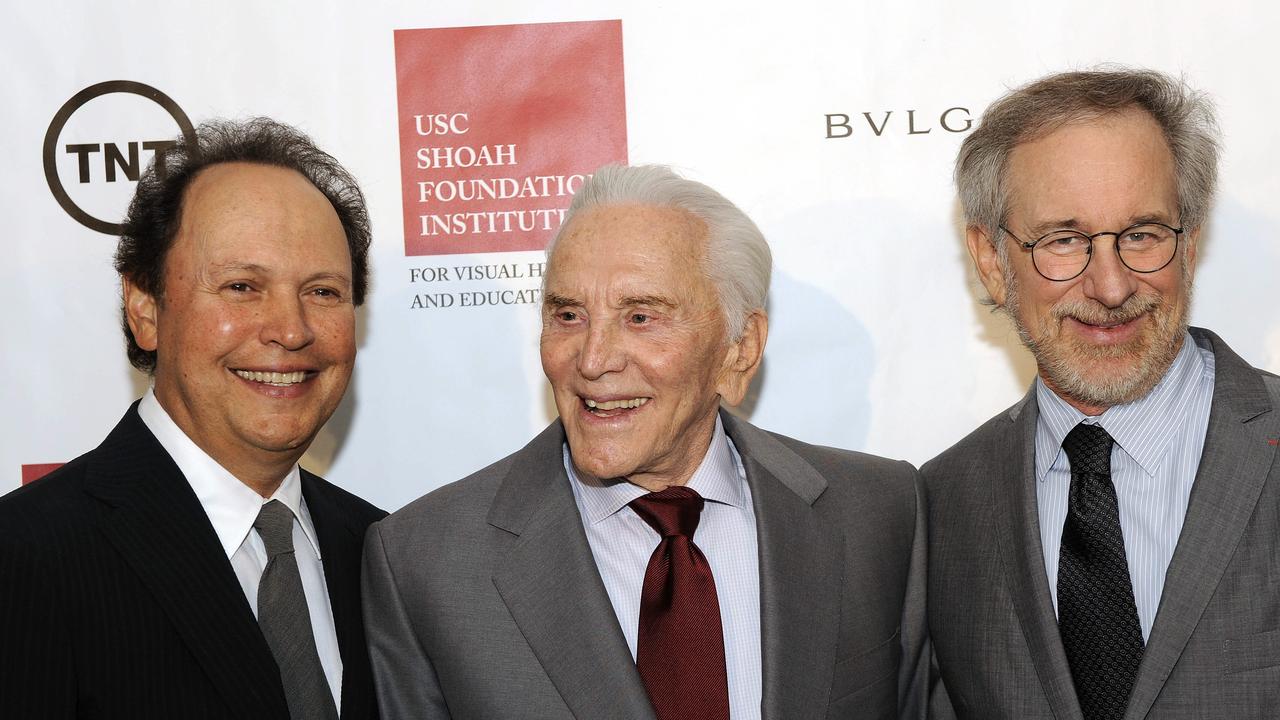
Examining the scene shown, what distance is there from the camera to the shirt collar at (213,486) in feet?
6.89

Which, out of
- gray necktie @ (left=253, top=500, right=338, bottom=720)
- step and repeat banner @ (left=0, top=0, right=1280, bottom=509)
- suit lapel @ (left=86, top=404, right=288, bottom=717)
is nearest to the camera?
suit lapel @ (left=86, top=404, right=288, bottom=717)

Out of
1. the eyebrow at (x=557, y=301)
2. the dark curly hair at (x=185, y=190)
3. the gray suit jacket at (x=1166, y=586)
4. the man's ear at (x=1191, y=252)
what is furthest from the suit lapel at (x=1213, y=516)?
the dark curly hair at (x=185, y=190)

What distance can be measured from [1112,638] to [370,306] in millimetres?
1954

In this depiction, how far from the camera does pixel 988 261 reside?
238cm

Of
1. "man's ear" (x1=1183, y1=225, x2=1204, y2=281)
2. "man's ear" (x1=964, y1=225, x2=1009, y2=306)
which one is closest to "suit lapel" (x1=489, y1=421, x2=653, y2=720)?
"man's ear" (x1=964, y1=225, x2=1009, y2=306)

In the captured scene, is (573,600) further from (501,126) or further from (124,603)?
(501,126)

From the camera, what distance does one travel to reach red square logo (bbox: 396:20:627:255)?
3.00 metres

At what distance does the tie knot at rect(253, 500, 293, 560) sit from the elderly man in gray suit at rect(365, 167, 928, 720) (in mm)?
172

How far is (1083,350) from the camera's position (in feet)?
7.07

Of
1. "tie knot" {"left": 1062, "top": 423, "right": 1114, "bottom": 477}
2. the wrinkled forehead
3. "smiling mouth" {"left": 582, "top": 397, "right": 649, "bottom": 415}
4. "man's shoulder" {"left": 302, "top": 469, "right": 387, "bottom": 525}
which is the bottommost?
"man's shoulder" {"left": 302, "top": 469, "right": 387, "bottom": 525}

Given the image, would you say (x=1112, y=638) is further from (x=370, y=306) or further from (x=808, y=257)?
(x=370, y=306)

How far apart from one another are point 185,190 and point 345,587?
2.75ft

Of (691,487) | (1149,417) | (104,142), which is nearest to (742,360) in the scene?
(691,487)

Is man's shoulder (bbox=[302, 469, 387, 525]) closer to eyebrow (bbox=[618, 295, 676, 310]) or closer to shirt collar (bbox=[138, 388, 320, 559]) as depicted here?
shirt collar (bbox=[138, 388, 320, 559])
